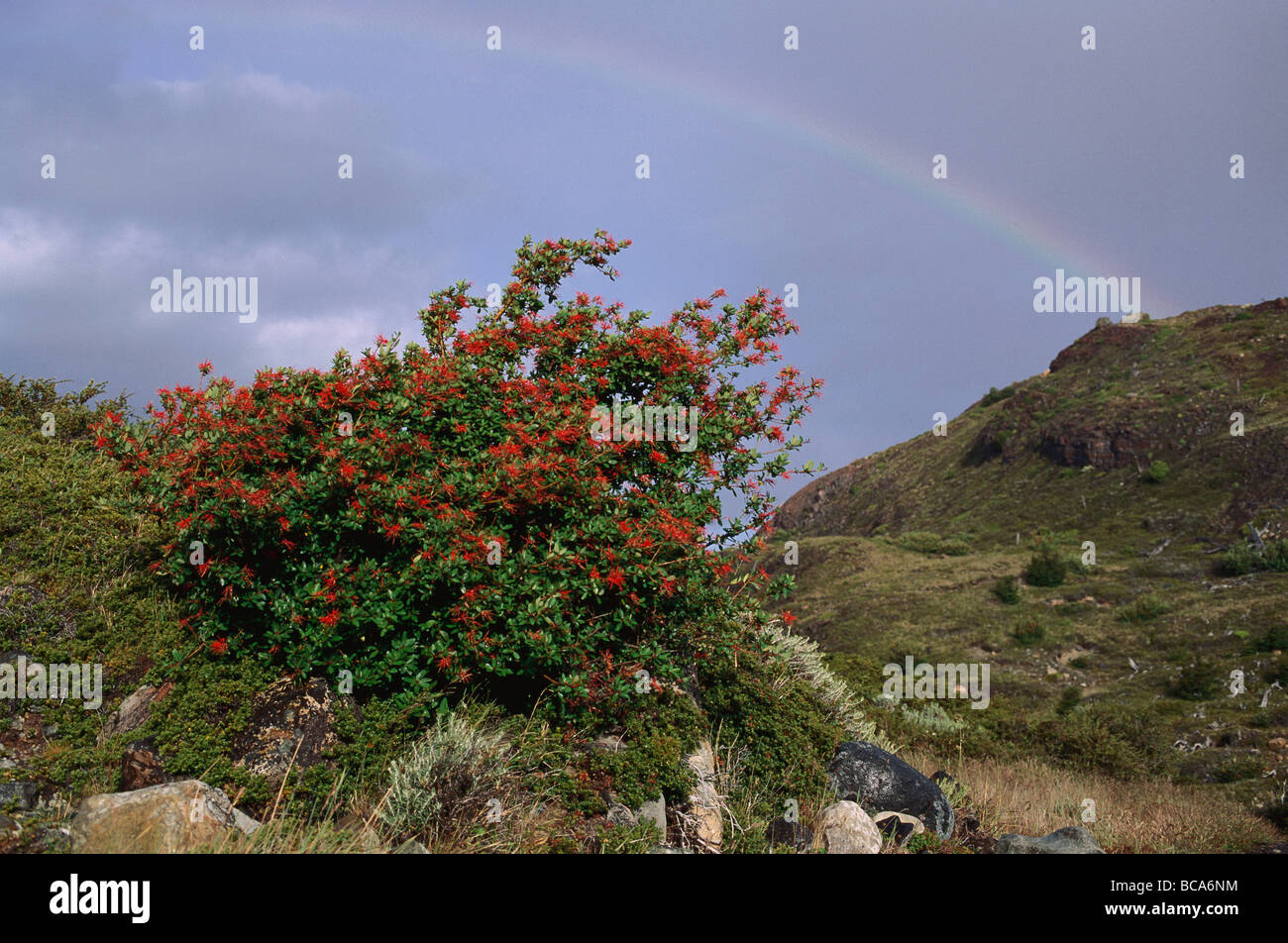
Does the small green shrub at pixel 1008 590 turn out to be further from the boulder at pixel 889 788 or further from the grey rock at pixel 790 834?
the grey rock at pixel 790 834

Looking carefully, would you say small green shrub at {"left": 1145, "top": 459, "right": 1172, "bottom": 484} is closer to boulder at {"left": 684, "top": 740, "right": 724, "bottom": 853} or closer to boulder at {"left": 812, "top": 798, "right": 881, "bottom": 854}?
boulder at {"left": 812, "top": 798, "right": 881, "bottom": 854}

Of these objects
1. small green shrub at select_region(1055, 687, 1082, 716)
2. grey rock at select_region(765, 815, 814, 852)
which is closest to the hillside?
small green shrub at select_region(1055, 687, 1082, 716)

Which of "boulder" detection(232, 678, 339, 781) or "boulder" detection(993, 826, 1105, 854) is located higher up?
"boulder" detection(232, 678, 339, 781)

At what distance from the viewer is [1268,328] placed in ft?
201

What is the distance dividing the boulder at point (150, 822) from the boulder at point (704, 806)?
3909mm

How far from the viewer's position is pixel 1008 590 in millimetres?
43688

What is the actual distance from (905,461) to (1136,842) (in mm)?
73337

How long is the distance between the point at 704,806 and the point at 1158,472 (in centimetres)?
5478

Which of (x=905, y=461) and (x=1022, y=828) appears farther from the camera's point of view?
(x=905, y=461)

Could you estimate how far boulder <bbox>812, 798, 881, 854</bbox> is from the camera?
8.03 m

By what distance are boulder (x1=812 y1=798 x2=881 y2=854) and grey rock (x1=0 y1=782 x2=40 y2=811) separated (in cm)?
666
